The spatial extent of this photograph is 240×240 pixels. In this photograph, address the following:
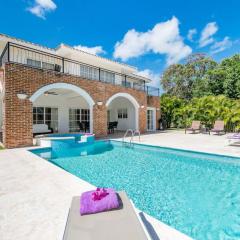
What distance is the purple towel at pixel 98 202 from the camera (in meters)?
2.47

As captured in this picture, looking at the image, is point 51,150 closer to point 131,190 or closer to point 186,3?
point 131,190

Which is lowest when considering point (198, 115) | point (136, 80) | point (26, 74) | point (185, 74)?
point (198, 115)

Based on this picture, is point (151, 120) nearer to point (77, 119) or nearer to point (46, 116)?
point (77, 119)

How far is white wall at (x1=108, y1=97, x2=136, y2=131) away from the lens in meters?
19.8

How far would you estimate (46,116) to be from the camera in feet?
53.0

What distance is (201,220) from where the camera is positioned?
11.7ft

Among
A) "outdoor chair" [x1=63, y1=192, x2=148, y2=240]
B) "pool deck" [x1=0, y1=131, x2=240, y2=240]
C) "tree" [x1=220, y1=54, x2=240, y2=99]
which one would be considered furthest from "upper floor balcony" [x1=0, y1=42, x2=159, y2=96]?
"tree" [x1=220, y1=54, x2=240, y2=99]

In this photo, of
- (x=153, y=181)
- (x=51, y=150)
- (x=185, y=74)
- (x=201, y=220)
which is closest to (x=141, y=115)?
(x=51, y=150)

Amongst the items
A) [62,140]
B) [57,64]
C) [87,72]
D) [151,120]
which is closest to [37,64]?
[57,64]

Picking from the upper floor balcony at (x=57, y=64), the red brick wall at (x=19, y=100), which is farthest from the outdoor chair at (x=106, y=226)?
the upper floor balcony at (x=57, y=64)

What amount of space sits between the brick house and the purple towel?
8540 millimetres

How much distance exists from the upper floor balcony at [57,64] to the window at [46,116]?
11.7ft

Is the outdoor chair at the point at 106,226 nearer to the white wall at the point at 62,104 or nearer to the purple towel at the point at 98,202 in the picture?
the purple towel at the point at 98,202

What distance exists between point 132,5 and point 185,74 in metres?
22.9
